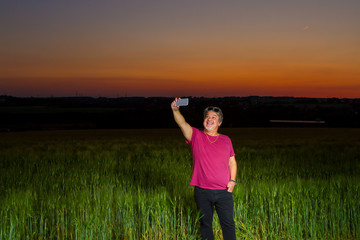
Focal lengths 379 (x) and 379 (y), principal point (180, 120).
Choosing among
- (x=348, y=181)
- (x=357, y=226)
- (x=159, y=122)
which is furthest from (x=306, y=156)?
(x=159, y=122)

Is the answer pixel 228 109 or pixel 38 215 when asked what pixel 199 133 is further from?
pixel 228 109

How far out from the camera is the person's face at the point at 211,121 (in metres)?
4.00

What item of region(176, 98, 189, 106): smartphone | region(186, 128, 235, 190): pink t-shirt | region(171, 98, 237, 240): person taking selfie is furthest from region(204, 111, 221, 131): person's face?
region(176, 98, 189, 106): smartphone

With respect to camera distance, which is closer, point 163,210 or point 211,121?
point 211,121

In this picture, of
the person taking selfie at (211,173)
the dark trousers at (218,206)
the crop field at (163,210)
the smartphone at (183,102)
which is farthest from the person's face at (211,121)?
the crop field at (163,210)

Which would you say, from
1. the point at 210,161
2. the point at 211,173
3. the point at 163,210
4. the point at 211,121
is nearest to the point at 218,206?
the point at 211,173

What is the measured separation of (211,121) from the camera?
400 cm

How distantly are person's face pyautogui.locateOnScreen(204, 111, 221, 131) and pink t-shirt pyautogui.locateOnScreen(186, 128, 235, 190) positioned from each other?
12 centimetres

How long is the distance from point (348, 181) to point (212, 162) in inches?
147

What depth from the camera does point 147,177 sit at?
328 inches

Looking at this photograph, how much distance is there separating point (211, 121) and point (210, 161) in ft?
1.38

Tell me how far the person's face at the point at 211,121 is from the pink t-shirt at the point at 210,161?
0.12 metres

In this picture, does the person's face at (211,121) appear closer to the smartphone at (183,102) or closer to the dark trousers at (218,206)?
the smartphone at (183,102)

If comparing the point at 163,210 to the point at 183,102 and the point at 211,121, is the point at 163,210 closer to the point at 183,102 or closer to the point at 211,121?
the point at 211,121
